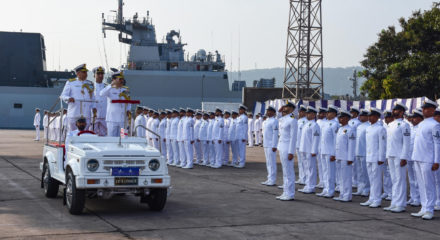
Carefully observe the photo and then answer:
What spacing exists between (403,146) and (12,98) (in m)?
51.4

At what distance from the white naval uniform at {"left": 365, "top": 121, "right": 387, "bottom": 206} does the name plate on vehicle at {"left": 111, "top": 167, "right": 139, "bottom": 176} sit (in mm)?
4417

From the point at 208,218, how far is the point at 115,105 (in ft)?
10.2

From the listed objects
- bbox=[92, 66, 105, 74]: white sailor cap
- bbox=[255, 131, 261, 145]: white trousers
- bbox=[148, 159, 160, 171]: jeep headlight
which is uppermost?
bbox=[92, 66, 105, 74]: white sailor cap

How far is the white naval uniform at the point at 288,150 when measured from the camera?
11.0m

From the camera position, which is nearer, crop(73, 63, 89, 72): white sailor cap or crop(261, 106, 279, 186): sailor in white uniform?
crop(73, 63, 89, 72): white sailor cap

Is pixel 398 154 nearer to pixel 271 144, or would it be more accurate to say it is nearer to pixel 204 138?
pixel 271 144

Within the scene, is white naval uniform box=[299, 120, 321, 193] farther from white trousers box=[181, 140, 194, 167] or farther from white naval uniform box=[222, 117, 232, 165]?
white naval uniform box=[222, 117, 232, 165]

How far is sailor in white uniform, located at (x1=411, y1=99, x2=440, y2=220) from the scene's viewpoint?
30.1 feet

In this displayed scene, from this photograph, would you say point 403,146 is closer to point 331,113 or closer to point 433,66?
point 331,113

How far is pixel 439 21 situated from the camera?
1079 inches

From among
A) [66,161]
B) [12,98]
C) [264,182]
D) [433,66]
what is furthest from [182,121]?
[12,98]

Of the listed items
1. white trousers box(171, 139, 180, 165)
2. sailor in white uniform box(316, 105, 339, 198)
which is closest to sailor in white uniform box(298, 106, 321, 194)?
sailor in white uniform box(316, 105, 339, 198)

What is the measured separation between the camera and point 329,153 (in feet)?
38.6

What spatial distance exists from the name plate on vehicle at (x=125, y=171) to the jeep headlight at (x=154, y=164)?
0.75 feet
